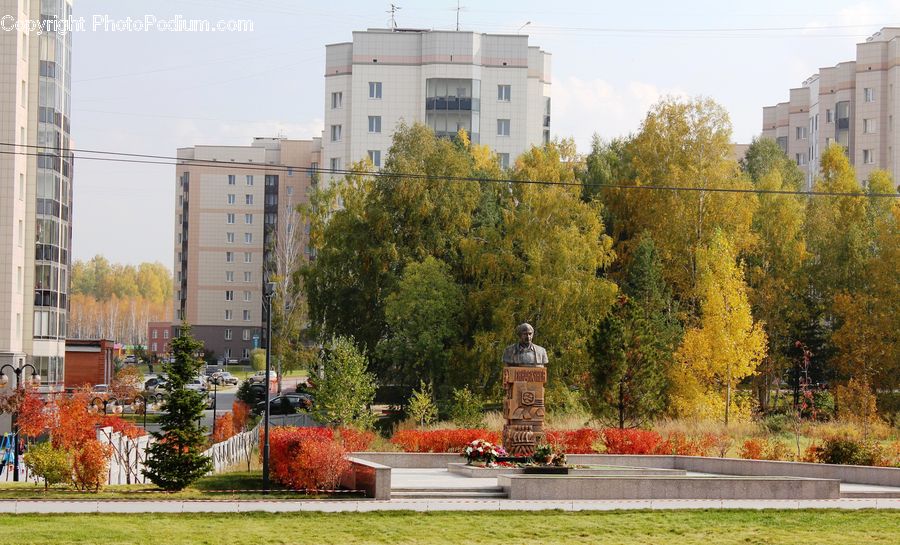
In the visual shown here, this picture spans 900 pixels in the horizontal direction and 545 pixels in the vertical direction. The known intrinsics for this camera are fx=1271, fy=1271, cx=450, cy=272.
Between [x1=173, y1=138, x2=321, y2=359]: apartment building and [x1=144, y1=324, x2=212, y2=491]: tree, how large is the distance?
92238 mm

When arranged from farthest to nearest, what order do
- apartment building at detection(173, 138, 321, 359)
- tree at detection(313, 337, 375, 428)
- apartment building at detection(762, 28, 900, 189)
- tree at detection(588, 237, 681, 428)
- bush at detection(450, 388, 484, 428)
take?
apartment building at detection(173, 138, 321, 359) → apartment building at detection(762, 28, 900, 189) → bush at detection(450, 388, 484, 428) → tree at detection(588, 237, 681, 428) → tree at detection(313, 337, 375, 428)

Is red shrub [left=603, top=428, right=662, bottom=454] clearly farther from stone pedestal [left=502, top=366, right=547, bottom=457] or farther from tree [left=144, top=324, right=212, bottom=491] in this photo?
tree [left=144, top=324, right=212, bottom=491]

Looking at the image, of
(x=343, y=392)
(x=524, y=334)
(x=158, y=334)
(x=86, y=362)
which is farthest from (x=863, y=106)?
(x=158, y=334)

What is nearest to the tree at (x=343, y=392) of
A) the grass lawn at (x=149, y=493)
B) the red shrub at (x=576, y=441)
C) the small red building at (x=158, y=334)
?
the red shrub at (x=576, y=441)

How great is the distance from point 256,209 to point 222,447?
87.5 meters

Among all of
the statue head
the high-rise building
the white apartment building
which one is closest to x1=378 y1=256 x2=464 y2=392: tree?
the high-rise building

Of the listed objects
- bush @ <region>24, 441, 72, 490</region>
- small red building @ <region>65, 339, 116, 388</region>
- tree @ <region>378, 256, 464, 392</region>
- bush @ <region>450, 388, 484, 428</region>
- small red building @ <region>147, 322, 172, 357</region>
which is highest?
tree @ <region>378, 256, 464, 392</region>

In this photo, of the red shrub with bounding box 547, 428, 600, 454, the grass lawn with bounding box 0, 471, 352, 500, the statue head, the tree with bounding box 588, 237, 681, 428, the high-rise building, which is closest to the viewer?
the grass lawn with bounding box 0, 471, 352, 500

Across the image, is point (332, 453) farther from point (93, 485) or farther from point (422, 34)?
point (422, 34)

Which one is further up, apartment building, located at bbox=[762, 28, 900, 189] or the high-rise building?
apartment building, located at bbox=[762, 28, 900, 189]

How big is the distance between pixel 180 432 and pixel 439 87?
2295 inches

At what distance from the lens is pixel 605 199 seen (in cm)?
5978

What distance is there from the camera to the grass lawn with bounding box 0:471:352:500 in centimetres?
2514

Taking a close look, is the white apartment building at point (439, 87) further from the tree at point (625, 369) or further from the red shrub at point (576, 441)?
the red shrub at point (576, 441)
